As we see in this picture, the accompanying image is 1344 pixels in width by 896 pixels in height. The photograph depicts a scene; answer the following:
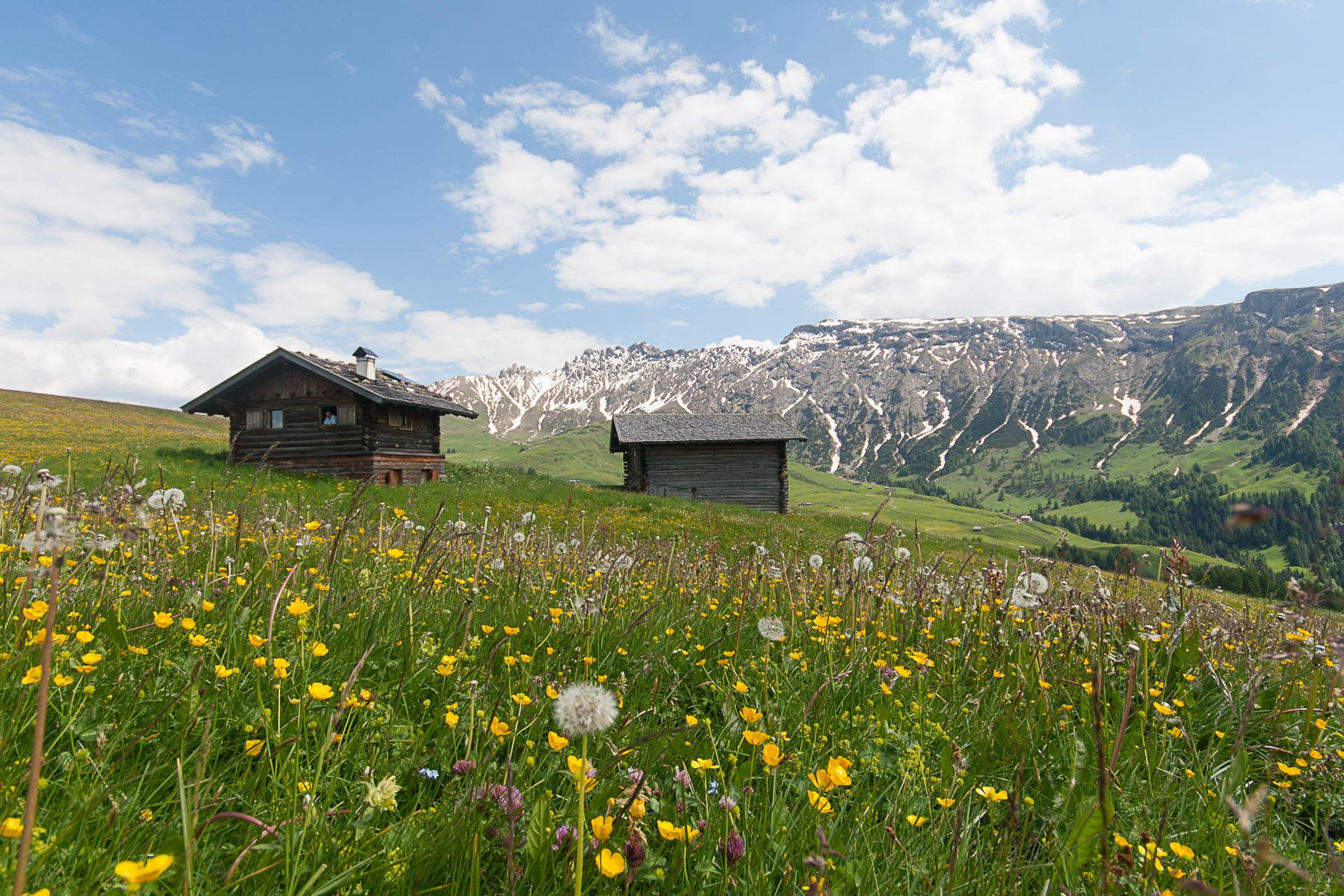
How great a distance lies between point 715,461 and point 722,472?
1075 mm

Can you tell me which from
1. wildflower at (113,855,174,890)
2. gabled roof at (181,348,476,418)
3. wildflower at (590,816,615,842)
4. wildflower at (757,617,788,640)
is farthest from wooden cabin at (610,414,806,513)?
wildflower at (113,855,174,890)

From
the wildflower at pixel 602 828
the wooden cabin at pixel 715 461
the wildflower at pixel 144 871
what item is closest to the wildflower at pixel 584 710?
the wildflower at pixel 602 828

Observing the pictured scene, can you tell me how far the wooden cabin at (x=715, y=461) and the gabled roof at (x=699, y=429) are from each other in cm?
6

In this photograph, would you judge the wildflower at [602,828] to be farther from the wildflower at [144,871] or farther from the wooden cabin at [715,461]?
the wooden cabin at [715,461]

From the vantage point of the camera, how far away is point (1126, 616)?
5363mm

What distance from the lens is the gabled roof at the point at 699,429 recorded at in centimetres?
5047

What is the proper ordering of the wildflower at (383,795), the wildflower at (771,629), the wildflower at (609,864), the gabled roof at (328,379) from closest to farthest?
the wildflower at (609,864) → the wildflower at (383,795) → the wildflower at (771,629) → the gabled roof at (328,379)

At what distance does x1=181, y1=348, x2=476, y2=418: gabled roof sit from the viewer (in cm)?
3043

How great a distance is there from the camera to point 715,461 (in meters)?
51.3

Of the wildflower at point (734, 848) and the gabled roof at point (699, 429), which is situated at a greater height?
the gabled roof at point (699, 429)

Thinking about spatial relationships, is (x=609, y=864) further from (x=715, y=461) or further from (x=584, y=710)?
(x=715, y=461)

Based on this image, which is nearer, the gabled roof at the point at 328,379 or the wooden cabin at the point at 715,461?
the gabled roof at the point at 328,379

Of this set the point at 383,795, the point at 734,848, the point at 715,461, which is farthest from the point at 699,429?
the point at 383,795

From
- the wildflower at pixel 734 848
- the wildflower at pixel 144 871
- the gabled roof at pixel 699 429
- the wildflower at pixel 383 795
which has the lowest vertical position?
the wildflower at pixel 734 848
